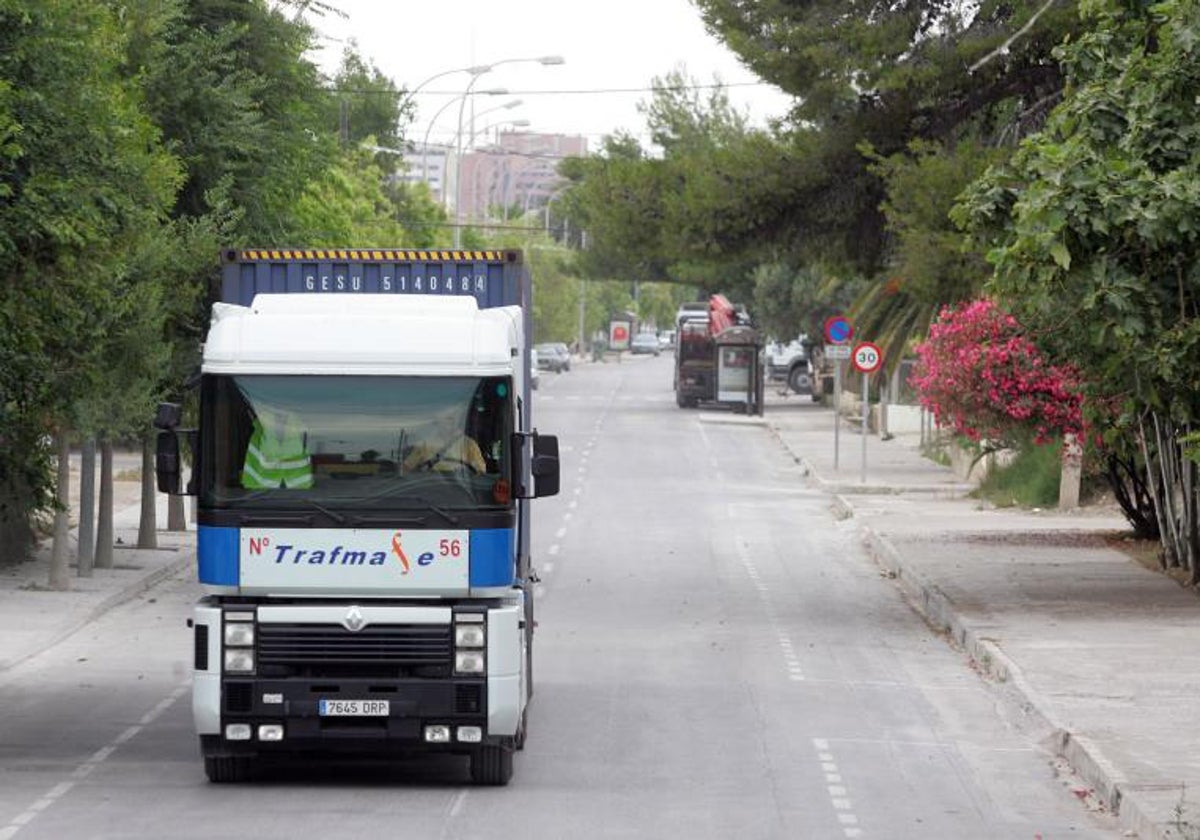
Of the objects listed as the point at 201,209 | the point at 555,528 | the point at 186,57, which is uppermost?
→ the point at 186,57

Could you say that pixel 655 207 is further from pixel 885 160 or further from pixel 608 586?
pixel 608 586

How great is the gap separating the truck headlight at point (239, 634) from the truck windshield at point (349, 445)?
70 centimetres

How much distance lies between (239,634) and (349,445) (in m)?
1.28

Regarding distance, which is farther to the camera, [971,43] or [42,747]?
[971,43]

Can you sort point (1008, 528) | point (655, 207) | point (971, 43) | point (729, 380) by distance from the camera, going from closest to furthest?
1. point (971, 43)
2. point (655, 207)
3. point (1008, 528)
4. point (729, 380)

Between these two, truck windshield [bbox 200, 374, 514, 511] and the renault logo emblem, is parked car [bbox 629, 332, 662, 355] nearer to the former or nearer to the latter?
truck windshield [bbox 200, 374, 514, 511]

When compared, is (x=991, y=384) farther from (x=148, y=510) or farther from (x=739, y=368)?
(x=739, y=368)

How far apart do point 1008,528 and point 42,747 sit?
72.3 ft

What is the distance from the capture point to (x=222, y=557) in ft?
44.3

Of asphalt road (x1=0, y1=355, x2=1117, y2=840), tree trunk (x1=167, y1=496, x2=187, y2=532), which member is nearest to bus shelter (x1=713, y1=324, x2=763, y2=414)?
tree trunk (x1=167, y1=496, x2=187, y2=532)

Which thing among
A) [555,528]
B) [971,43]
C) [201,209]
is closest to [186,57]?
[201,209]

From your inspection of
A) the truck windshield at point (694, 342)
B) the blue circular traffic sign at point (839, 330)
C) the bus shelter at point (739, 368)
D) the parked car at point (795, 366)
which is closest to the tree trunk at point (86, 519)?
the blue circular traffic sign at point (839, 330)

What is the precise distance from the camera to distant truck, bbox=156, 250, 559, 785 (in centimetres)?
1352

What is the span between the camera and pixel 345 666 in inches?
536
